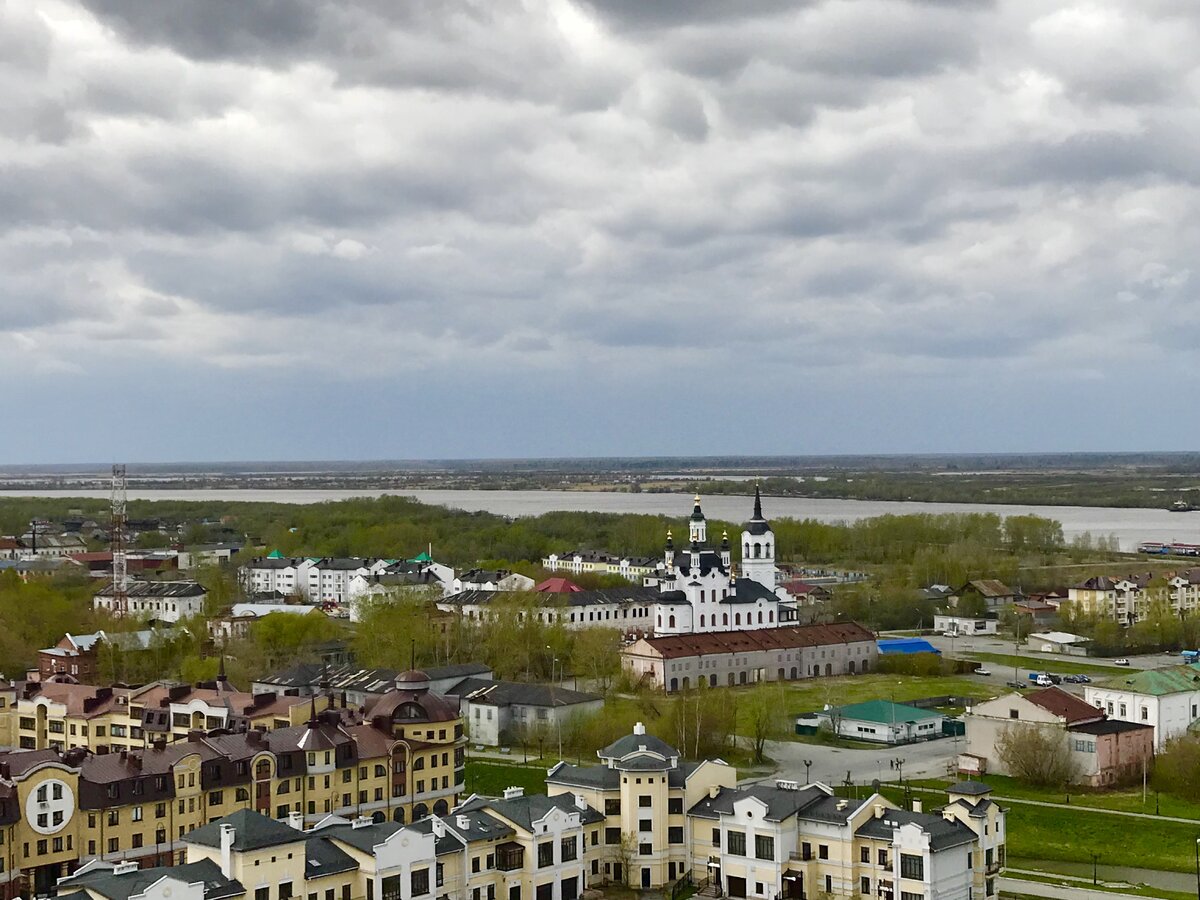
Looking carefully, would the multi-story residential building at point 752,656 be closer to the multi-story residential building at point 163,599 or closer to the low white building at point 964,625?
the low white building at point 964,625

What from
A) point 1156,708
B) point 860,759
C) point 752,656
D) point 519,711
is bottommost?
point 860,759

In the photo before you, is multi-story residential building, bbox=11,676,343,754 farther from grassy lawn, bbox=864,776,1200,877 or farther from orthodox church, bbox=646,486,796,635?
orthodox church, bbox=646,486,796,635

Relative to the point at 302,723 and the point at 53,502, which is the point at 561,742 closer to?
the point at 302,723

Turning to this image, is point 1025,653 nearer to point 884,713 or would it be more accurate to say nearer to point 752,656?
point 752,656

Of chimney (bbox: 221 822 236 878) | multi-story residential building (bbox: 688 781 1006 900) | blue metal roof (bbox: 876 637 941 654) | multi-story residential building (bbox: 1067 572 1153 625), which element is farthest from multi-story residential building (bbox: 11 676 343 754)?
multi-story residential building (bbox: 1067 572 1153 625)

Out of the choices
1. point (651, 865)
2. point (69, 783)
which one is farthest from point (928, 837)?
point (69, 783)

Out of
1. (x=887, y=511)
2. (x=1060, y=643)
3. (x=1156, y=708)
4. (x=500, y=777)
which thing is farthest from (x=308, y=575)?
(x=887, y=511)

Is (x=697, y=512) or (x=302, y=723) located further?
(x=697, y=512)
